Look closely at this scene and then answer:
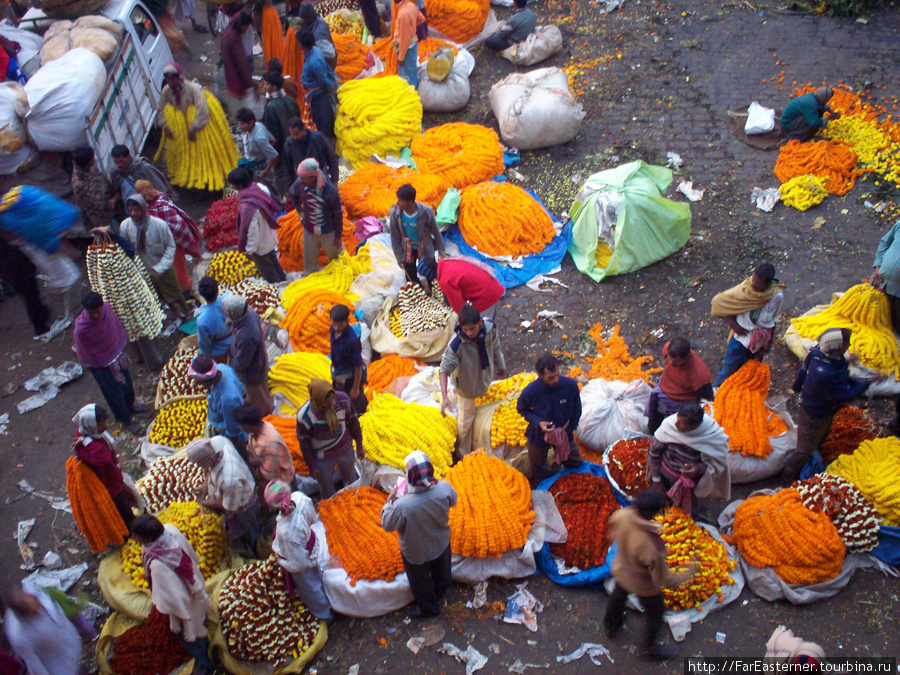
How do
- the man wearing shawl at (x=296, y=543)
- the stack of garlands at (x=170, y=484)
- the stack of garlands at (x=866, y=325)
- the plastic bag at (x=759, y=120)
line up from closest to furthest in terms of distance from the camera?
the man wearing shawl at (x=296, y=543) → the stack of garlands at (x=170, y=484) → the stack of garlands at (x=866, y=325) → the plastic bag at (x=759, y=120)

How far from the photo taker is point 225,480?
4648 millimetres

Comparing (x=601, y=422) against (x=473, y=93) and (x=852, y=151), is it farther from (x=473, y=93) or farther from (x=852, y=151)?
(x=473, y=93)

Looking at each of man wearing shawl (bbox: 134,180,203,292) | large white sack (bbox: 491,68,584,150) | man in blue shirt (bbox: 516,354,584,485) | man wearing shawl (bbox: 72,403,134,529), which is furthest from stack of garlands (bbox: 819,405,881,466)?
man wearing shawl (bbox: 134,180,203,292)

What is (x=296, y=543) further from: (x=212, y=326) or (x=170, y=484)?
(x=212, y=326)

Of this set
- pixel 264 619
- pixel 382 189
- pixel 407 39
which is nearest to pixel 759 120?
pixel 407 39

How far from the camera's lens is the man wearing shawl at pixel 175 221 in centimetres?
671

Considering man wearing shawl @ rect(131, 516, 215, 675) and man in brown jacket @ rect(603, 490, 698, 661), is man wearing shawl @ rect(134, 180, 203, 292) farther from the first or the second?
man in brown jacket @ rect(603, 490, 698, 661)

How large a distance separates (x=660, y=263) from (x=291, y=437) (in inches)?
172

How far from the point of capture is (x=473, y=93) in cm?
1037

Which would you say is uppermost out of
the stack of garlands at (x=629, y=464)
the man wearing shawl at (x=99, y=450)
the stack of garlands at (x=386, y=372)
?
the man wearing shawl at (x=99, y=450)

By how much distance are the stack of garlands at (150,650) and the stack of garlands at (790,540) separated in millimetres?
3908

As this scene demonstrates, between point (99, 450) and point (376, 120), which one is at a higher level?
point (376, 120)

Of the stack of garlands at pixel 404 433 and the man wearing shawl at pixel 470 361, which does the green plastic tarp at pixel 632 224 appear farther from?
the stack of garlands at pixel 404 433

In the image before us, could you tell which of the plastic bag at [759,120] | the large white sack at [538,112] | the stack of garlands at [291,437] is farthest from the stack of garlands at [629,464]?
the plastic bag at [759,120]
